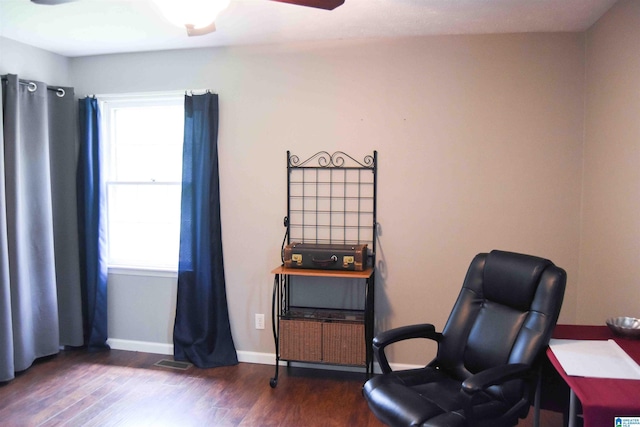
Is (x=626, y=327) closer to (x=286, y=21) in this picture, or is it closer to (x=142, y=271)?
(x=286, y=21)

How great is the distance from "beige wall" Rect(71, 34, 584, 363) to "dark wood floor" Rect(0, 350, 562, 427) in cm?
44

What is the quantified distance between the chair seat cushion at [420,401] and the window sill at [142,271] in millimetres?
2101

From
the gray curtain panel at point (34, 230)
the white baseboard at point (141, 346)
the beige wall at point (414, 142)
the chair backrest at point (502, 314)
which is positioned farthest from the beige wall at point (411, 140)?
the chair backrest at point (502, 314)

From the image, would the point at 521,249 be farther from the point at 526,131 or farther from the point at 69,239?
the point at 69,239

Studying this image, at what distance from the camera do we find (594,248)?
270 cm

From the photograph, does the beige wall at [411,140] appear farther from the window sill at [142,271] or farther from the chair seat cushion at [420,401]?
the chair seat cushion at [420,401]

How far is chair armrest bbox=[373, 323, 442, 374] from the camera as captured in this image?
6.97 ft

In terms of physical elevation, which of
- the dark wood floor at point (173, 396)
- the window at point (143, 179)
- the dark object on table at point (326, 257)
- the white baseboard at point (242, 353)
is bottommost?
the dark wood floor at point (173, 396)

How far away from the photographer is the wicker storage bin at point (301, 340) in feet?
9.66

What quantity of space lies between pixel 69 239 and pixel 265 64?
214 centimetres

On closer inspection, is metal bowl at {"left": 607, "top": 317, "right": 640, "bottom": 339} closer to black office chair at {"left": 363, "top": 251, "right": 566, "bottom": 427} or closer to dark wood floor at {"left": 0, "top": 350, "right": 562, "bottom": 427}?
black office chair at {"left": 363, "top": 251, "right": 566, "bottom": 427}

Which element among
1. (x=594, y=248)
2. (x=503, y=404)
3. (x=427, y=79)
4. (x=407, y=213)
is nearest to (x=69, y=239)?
(x=407, y=213)

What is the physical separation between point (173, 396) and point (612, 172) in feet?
9.90

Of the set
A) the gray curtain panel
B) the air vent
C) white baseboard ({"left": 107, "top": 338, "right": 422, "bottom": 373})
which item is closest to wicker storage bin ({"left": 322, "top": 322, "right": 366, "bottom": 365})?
white baseboard ({"left": 107, "top": 338, "right": 422, "bottom": 373})
